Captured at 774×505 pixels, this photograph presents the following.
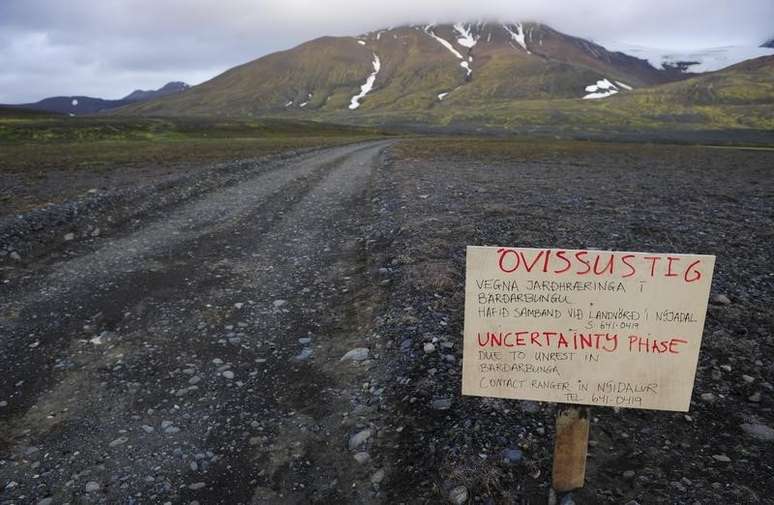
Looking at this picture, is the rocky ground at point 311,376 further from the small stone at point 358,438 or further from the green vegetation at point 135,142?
the green vegetation at point 135,142

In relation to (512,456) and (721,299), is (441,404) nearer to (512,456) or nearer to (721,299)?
(512,456)

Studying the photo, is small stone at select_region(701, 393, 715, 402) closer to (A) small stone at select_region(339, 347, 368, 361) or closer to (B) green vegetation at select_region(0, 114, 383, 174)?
(A) small stone at select_region(339, 347, 368, 361)

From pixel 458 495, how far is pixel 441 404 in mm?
1416

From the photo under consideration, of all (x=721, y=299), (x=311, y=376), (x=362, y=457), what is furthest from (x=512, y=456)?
(x=721, y=299)

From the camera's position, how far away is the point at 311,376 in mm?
6973

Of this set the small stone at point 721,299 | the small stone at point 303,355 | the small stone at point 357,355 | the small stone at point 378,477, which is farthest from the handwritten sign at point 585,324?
the small stone at point 721,299

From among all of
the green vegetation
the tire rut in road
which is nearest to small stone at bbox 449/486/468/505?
the tire rut in road

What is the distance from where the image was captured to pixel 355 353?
7426 mm

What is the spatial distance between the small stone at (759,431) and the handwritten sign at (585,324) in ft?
6.17

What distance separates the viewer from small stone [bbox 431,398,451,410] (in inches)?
230

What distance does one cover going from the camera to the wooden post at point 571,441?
442 cm

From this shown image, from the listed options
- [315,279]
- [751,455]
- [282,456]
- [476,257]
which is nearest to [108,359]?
[282,456]

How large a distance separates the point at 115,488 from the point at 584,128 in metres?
154

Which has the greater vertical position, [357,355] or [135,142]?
[135,142]
